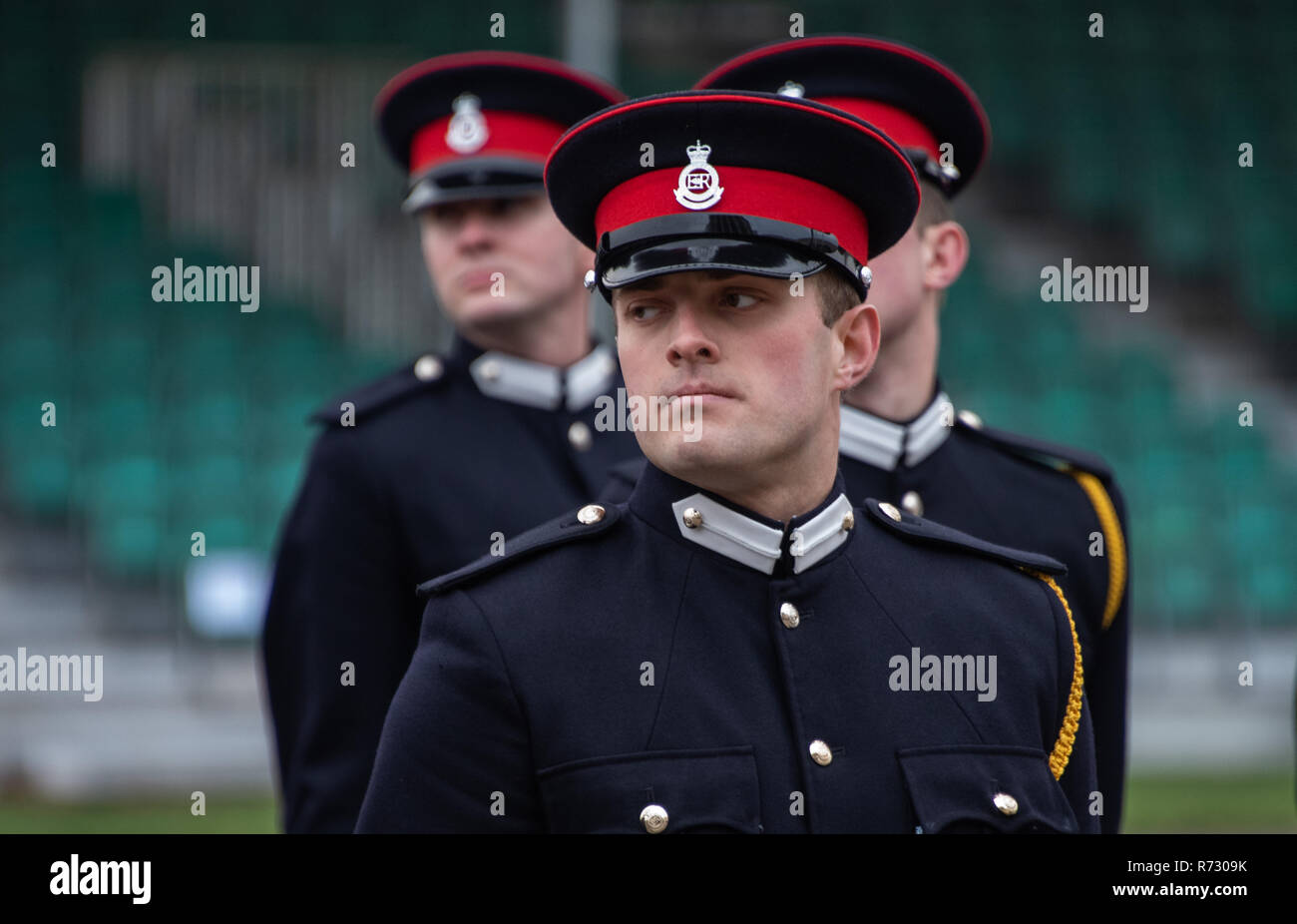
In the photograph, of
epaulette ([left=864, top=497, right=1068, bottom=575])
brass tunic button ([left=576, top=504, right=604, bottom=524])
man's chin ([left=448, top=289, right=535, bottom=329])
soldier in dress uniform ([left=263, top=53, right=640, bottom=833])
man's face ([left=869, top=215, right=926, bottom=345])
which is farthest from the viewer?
man's chin ([left=448, top=289, right=535, bottom=329])

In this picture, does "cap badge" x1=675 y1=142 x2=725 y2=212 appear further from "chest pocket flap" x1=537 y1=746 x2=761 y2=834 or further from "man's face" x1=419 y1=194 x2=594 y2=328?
"man's face" x1=419 y1=194 x2=594 y2=328

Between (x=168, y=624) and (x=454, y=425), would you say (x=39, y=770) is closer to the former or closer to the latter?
(x=168, y=624)

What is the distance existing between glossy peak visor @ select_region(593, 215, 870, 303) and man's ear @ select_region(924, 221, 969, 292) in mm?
766

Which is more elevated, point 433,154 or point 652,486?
point 433,154

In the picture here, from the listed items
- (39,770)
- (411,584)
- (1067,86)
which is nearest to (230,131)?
(39,770)

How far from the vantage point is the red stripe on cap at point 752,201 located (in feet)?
6.47

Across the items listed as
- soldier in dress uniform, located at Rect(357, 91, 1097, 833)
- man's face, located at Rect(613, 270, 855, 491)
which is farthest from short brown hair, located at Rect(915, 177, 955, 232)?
man's face, located at Rect(613, 270, 855, 491)

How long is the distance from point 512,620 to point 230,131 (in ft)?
24.2

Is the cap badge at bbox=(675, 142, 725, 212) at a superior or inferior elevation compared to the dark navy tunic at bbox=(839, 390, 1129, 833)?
superior

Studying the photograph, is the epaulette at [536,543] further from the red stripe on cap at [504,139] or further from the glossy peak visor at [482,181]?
the red stripe on cap at [504,139]

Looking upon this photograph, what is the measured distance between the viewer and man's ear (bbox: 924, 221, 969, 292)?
273cm

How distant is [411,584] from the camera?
2.87m

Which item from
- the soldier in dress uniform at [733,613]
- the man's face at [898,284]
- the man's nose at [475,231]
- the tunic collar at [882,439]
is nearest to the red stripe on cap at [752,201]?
the soldier in dress uniform at [733,613]

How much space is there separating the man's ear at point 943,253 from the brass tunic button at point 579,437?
2.33 feet
